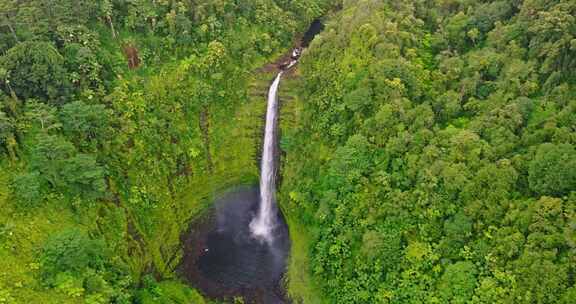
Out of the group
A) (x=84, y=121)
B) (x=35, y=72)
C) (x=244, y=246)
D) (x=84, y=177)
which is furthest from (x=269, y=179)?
(x=35, y=72)

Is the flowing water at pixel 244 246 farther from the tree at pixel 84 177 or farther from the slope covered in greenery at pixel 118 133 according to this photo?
the tree at pixel 84 177

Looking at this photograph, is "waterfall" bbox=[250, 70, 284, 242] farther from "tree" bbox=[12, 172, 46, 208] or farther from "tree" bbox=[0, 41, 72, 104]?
"tree" bbox=[0, 41, 72, 104]

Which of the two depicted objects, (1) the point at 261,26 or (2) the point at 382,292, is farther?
(1) the point at 261,26

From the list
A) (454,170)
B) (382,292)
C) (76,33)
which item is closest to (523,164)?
(454,170)

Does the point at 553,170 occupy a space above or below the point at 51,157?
below

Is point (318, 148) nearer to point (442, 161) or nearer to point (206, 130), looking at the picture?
point (206, 130)

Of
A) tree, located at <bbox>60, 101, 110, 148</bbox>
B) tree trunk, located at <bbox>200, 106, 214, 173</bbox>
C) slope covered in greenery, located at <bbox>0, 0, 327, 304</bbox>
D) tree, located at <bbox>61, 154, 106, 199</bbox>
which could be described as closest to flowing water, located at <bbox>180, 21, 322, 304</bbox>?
slope covered in greenery, located at <bbox>0, 0, 327, 304</bbox>

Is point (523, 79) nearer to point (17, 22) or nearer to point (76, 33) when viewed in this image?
point (76, 33)
